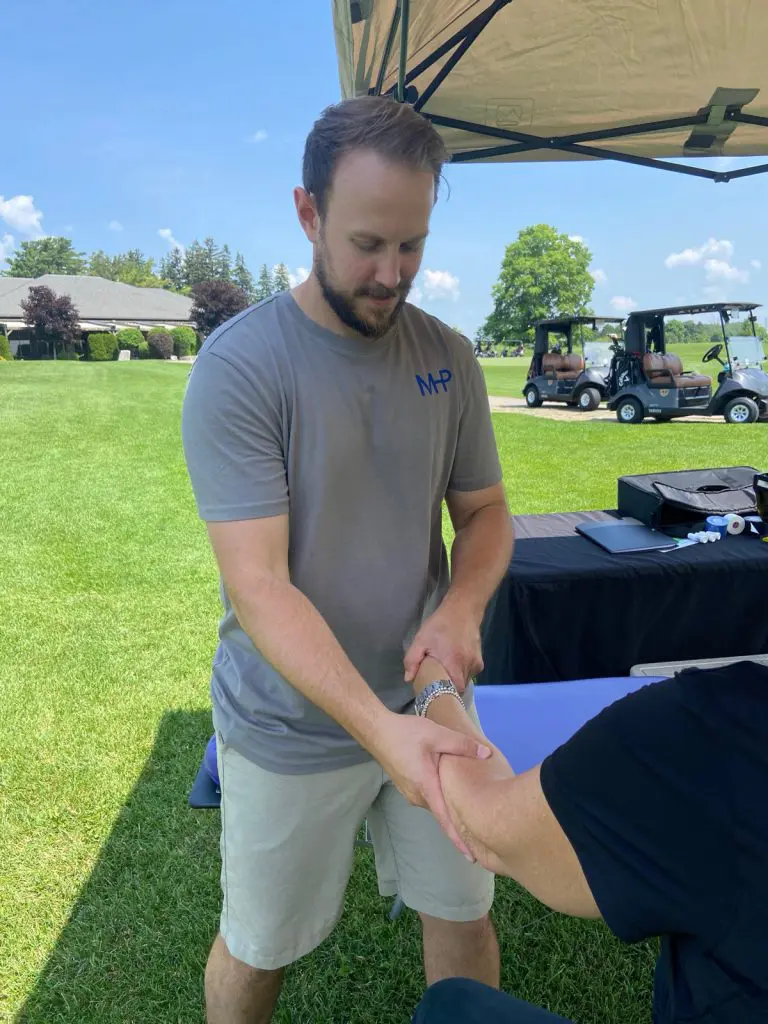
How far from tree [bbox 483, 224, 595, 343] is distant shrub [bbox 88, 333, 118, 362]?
38.9m

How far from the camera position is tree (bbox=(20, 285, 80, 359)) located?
4919cm

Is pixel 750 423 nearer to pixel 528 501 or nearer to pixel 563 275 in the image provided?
pixel 528 501

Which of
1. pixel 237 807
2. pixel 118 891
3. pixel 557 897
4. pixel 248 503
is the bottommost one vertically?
pixel 118 891

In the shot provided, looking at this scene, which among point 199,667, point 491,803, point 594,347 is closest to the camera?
point 491,803

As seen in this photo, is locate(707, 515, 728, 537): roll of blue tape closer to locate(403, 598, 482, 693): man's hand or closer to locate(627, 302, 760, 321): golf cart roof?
locate(403, 598, 482, 693): man's hand

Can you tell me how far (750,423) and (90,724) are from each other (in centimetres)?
1500

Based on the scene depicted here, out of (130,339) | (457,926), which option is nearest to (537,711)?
(457,926)

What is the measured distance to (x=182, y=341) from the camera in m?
55.7

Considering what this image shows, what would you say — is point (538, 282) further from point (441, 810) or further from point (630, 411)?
point (441, 810)

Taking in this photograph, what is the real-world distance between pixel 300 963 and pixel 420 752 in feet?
5.07

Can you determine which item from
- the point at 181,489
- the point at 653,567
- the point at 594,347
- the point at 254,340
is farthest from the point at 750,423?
the point at 254,340

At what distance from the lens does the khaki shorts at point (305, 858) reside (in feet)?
5.06

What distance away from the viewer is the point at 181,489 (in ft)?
29.9

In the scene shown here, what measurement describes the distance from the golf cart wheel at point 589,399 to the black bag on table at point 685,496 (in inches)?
647
